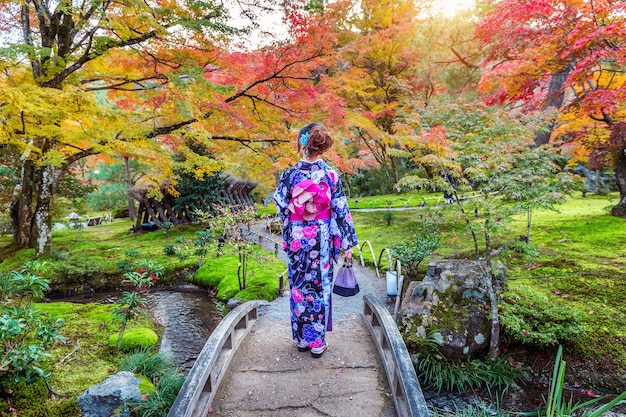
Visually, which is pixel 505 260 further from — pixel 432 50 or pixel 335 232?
pixel 432 50

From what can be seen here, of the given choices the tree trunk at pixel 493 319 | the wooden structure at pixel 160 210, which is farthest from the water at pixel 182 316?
the wooden structure at pixel 160 210

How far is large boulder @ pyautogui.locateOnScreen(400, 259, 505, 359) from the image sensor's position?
4.28 metres

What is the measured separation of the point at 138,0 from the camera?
5242mm

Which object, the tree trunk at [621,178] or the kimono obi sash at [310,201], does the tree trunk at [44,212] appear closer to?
the kimono obi sash at [310,201]

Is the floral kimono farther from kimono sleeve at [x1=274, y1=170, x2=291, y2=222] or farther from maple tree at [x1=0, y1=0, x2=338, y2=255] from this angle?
maple tree at [x1=0, y1=0, x2=338, y2=255]

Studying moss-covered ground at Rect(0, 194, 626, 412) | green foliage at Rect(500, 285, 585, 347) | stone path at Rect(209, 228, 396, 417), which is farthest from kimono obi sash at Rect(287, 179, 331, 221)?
green foliage at Rect(500, 285, 585, 347)

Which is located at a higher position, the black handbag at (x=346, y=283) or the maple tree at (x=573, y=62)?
the maple tree at (x=573, y=62)

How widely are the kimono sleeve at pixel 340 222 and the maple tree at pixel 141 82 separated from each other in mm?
4079

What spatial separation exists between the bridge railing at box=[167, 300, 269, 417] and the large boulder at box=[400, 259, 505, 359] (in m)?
2.53

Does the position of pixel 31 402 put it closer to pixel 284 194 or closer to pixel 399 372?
pixel 284 194

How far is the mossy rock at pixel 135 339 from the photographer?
4.44m

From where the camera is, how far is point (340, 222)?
2998 millimetres

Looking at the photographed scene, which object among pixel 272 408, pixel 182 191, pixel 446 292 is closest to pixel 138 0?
pixel 272 408

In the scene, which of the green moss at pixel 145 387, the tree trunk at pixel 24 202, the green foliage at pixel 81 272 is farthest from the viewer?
the tree trunk at pixel 24 202
